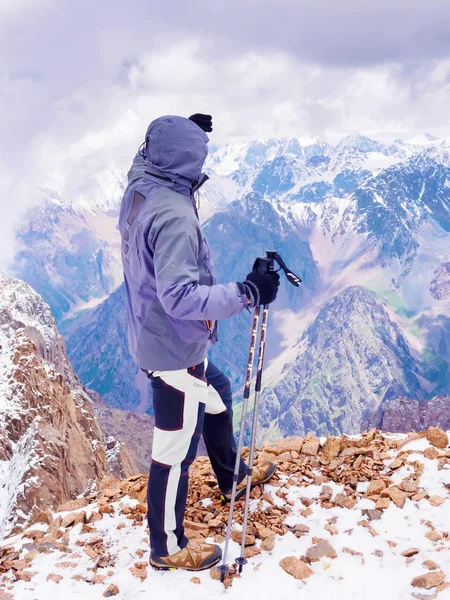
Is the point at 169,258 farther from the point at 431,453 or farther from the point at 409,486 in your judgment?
the point at 431,453

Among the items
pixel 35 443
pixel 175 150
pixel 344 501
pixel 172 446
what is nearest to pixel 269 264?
pixel 175 150

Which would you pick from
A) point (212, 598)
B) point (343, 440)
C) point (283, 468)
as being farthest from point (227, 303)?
point (343, 440)

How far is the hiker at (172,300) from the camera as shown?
4535mm

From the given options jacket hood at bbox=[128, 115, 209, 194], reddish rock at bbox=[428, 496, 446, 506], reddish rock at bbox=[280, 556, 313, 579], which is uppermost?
jacket hood at bbox=[128, 115, 209, 194]

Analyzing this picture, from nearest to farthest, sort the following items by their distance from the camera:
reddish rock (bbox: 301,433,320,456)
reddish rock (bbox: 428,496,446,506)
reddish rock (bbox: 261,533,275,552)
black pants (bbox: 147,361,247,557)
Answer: black pants (bbox: 147,361,247,557) → reddish rock (bbox: 261,533,275,552) → reddish rock (bbox: 428,496,446,506) → reddish rock (bbox: 301,433,320,456)

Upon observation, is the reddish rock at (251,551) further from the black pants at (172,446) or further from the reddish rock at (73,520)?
the reddish rock at (73,520)

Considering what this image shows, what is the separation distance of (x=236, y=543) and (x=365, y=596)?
1624 mm

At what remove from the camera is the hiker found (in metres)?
4.54

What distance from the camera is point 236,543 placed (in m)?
5.91

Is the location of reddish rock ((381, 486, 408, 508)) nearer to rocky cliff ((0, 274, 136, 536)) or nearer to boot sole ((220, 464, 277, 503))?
boot sole ((220, 464, 277, 503))

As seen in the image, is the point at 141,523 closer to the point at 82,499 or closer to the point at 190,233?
the point at 82,499

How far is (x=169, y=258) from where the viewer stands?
4.49m

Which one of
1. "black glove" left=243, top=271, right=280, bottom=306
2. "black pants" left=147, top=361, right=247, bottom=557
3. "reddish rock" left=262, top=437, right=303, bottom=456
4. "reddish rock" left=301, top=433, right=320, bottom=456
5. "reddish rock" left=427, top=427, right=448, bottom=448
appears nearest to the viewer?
"black glove" left=243, top=271, right=280, bottom=306

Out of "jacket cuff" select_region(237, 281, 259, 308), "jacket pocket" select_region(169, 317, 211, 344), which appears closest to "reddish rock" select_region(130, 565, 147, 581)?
"jacket pocket" select_region(169, 317, 211, 344)
